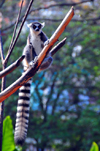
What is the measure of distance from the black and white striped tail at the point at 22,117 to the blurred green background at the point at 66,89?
310cm

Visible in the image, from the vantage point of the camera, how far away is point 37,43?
119 inches

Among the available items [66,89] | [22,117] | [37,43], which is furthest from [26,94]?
[66,89]

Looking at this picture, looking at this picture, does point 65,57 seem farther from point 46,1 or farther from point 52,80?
point 46,1

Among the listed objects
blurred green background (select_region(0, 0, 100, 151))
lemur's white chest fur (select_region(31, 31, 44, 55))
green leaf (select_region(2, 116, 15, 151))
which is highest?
lemur's white chest fur (select_region(31, 31, 44, 55))

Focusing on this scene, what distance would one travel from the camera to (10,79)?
5.59 m

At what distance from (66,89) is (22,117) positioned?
13.3 ft

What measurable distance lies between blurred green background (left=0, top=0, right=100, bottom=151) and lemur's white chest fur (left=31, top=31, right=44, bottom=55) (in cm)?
265

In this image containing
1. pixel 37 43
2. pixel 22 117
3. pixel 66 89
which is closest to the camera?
pixel 22 117

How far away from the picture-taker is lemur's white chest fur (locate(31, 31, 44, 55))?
3.00 metres

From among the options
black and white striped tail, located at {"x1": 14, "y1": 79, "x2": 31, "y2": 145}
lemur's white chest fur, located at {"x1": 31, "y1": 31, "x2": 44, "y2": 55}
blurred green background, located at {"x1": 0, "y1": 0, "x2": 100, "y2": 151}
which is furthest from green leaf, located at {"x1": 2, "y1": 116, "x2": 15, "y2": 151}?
blurred green background, located at {"x1": 0, "y1": 0, "x2": 100, "y2": 151}

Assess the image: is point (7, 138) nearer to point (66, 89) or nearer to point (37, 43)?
point (37, 43)

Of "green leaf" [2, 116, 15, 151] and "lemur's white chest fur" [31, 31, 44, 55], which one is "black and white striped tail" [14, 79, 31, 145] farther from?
"green leaf" [2, 116, 15, 151]

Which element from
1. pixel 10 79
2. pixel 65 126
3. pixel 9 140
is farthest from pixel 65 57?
pixel 9 140

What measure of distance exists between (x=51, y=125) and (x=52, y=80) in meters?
1.26
